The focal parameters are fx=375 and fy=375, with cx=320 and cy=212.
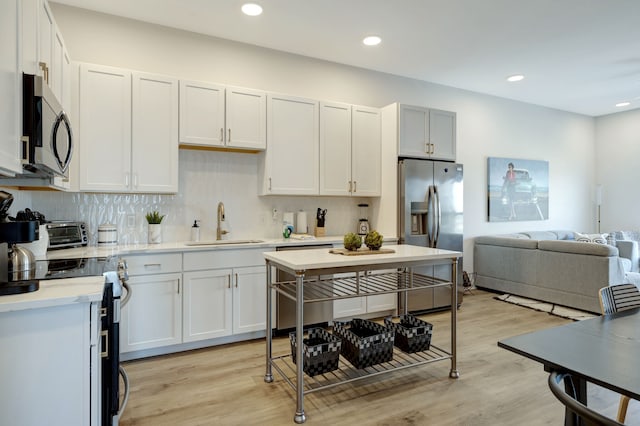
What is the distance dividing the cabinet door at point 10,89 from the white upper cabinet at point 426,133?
3377 millimetres

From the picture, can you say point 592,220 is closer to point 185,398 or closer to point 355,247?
point 355,247

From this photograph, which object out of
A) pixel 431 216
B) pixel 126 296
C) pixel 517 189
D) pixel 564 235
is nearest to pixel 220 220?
pixel 126 296

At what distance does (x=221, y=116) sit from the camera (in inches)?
135

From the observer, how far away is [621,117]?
254 inches

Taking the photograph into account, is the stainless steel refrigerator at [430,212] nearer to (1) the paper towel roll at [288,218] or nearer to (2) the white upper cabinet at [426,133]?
(2) the white upper cabinet at [426,133]

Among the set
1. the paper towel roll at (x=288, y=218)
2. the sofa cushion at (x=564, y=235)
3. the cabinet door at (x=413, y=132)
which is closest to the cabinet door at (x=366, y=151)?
the cabinet door at (x=413, y=132)

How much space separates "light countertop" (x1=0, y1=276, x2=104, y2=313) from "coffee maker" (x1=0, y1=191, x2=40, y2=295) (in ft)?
0.19


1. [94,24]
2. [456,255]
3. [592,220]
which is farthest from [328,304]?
[592,220]

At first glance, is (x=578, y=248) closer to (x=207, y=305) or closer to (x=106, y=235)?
(x=207, y=305)

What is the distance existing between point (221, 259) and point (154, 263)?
52 cm

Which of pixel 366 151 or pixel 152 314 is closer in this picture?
pixel 152 314

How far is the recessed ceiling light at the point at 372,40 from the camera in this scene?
3.70 metres

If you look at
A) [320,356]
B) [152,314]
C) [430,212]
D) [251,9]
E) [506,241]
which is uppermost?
[251,9]

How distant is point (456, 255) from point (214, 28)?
9.65 feet
